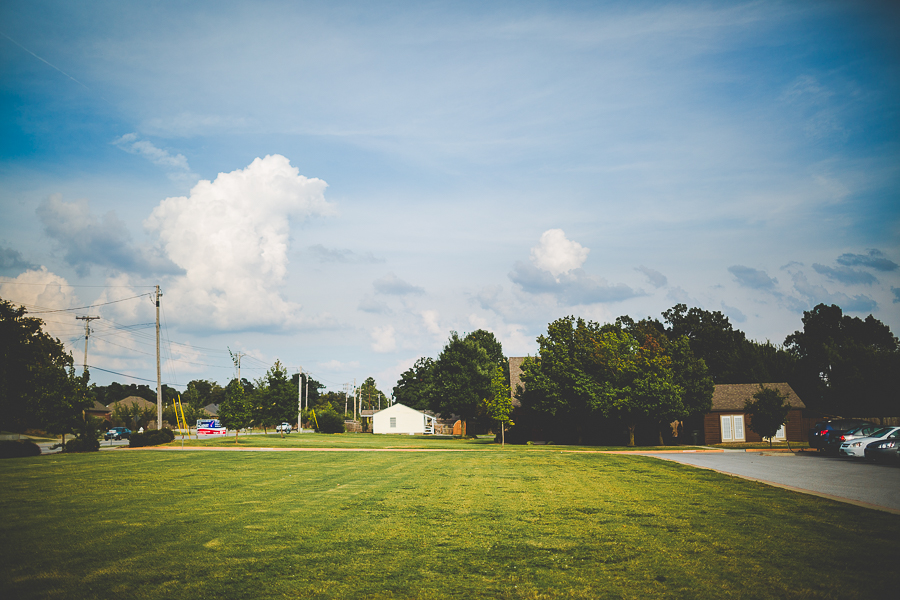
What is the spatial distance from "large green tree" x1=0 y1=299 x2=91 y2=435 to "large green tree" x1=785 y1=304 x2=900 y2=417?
66.2 metres

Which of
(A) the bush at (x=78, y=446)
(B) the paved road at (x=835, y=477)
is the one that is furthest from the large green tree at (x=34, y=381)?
(B) the paved road at (x=835, y=477)

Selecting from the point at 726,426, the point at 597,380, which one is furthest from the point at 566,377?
the point at 726,426

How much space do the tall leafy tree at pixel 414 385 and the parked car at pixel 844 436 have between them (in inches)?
3487

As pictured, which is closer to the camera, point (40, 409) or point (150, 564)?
point (150, 564)

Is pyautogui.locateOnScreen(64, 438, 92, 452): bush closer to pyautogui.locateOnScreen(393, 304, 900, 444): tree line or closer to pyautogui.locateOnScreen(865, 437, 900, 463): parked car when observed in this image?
pyautogui.locateOnScreen(393, 304, 900, 444): tree line

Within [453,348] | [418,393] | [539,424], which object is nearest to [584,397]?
[539,424]

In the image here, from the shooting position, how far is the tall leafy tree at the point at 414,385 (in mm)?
118375

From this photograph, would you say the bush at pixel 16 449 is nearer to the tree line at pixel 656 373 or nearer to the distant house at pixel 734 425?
the tree line at pixel 656 373

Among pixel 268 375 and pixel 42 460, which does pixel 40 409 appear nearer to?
pixel 42 460

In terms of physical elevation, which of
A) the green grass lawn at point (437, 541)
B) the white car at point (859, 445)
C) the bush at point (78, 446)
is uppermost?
the green grass lawn at point (437, 541)

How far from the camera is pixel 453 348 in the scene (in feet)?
225

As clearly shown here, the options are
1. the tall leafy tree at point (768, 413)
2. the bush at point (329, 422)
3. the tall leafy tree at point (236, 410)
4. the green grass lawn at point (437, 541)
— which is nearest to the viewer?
the green grass lawn at point (437, 541)

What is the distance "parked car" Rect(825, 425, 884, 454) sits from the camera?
86.9 ft

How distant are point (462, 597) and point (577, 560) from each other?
2.22 metres
